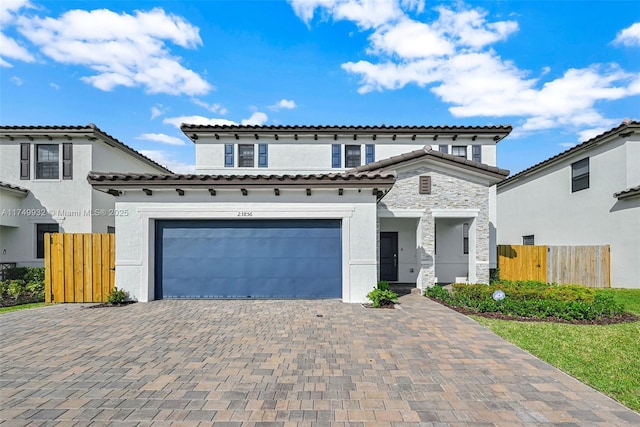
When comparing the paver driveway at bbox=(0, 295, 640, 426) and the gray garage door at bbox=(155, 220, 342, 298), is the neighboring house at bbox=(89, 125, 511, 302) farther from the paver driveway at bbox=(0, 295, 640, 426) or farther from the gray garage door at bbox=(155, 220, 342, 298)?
the paver driveway at bbox=(0, 295, 640, 426)

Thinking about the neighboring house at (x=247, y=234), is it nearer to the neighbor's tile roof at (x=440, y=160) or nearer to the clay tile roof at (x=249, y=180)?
the clay tile roof at (x=249, y=180)

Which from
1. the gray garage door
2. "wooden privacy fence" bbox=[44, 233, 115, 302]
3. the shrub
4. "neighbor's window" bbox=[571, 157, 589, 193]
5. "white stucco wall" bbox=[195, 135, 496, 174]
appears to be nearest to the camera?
the shrub

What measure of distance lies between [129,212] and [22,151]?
31.5 ft

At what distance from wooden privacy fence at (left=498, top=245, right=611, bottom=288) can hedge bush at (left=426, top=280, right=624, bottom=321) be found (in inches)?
217

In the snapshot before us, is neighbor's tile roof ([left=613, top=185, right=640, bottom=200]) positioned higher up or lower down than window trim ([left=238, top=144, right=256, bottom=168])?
lower down

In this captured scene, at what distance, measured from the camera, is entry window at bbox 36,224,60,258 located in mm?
14477

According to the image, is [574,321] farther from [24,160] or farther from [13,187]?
[24,160]

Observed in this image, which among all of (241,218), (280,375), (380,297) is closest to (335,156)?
(241,218)

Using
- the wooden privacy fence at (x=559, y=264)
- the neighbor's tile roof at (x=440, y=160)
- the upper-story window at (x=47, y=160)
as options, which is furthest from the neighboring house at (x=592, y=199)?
the upper-story window at (x=47, y=160)

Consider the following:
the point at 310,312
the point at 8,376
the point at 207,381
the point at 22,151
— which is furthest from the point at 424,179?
the point at 22,151

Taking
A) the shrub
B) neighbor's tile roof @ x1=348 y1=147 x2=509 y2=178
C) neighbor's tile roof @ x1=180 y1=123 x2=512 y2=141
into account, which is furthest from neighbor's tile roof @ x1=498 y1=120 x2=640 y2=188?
the shrub

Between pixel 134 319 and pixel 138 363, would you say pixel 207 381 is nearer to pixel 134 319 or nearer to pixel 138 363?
pixel 138 363

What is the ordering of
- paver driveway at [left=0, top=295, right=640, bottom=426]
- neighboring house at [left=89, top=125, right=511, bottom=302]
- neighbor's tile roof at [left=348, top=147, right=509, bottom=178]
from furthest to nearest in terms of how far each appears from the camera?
neighbor's tile roof at [left=348, top=147, right=509, bottom=178]
neighboring house at [left=89, top=125, right=511, bottom=302]
paver driveway at [left=0, top=295, right=640, bottom=426]

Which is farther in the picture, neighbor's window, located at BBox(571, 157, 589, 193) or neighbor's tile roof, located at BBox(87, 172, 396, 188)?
neighbor's window, located at BBox(571, 157, 589, 193)
